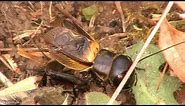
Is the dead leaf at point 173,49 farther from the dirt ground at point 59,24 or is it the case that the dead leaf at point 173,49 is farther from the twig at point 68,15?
the twig at point 68,15

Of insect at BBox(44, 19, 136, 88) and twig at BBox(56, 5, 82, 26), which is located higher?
twig at BBox(56, 5, 82, 26)

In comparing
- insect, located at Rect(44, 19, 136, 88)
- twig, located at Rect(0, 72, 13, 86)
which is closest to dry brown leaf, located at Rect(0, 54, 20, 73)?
twig, located at Rect(0, 72, 13, 86)

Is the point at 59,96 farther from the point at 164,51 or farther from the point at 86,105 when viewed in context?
the point at 164,51

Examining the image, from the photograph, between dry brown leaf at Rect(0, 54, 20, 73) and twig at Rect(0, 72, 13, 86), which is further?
dry brown leaf at Rect(0, 54, 20, 73)

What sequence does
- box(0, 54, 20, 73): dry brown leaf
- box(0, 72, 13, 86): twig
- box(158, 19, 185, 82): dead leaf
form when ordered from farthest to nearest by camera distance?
box(0, 54, 20, 73): dry brown leaf < box(0, 72, 13, 86): twig < box(158, 19, 185, 82): dead leaf

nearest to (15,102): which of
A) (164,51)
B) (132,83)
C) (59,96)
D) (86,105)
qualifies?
(59,96)

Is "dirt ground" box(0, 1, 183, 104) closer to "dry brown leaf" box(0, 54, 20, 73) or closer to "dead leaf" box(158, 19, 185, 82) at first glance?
"dry brown leaf" box(0, 54, 20, 73)
